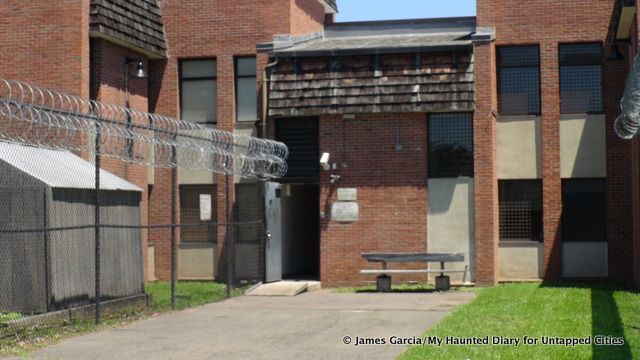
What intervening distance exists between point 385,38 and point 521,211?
18.0 ft

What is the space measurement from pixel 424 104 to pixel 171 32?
689 cm

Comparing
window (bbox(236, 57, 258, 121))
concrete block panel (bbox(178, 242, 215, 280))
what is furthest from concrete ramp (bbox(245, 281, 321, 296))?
window (bbox(236, 57, 258, 121))

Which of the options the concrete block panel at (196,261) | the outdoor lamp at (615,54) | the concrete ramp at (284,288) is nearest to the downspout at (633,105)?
the outdoor lamp at (615,54)

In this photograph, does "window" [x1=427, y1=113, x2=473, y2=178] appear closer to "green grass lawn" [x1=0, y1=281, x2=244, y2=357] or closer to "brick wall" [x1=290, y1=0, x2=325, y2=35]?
"brick wall" [x1=290, y1=0, x2=325, y2=35]

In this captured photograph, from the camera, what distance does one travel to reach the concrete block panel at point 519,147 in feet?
78.1

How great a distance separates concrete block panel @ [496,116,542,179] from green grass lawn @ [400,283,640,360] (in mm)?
3230

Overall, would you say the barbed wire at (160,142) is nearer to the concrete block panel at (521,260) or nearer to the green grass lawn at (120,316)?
the green grass lawn at (120,316)

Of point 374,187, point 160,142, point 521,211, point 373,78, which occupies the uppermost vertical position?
point 373,78

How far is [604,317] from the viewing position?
1532 cm

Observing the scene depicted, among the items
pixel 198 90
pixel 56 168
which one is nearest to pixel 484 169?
pixel 198 90

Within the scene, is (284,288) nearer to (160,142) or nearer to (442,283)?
(442,283)

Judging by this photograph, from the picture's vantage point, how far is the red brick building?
74.5 feet

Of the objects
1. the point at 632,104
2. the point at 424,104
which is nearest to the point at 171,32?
the point at 424,104

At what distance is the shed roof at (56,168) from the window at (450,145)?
7.40 metres
